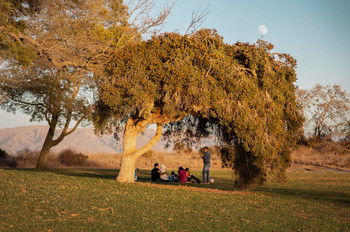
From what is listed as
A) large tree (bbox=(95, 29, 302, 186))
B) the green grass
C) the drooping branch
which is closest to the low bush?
the drooping branch

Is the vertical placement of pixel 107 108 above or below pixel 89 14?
below

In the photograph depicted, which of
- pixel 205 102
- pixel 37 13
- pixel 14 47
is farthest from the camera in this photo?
pixel 37 13

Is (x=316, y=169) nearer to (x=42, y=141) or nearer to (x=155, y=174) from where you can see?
(x=155, y=174)

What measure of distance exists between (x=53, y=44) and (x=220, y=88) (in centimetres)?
974

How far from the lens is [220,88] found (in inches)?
615

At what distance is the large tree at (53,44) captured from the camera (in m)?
17.5

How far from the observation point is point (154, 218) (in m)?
9.45

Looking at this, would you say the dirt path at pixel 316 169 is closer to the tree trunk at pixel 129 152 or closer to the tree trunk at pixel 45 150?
the tree trunk at pixel 45 150

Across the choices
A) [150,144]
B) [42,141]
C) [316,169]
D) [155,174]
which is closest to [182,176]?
[155,174]

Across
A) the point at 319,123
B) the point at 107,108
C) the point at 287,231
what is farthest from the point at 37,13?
the point at 319,123

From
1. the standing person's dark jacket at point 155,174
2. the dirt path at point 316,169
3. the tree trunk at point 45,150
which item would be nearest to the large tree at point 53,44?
the tree trunk at point 45,150

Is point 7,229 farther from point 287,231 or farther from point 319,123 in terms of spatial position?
point 319,123

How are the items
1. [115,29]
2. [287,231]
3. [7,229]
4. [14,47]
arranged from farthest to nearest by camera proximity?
[115,29] → [14,47] → [287,231] → [7,229]

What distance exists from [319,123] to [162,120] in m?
35.4
